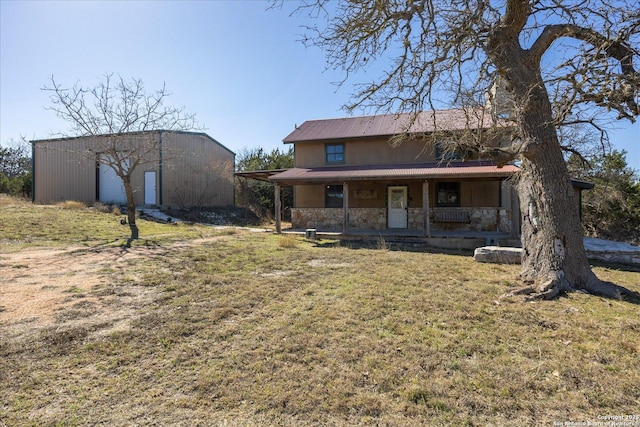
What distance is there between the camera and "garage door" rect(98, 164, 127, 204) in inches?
768

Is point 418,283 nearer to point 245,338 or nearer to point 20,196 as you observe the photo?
point 245,338

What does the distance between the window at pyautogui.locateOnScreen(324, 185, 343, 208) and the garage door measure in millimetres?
12537

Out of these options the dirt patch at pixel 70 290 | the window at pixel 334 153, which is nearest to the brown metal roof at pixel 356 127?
the window at pixel 334 153

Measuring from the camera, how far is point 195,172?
68.5 feet

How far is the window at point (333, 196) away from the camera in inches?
609

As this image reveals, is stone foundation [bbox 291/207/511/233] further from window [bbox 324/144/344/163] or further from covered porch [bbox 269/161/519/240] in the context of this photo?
window [bbox 324/144/344/163]

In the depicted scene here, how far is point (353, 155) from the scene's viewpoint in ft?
50.0

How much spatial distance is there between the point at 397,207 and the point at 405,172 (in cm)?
281

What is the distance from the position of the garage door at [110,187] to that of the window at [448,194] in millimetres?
17641

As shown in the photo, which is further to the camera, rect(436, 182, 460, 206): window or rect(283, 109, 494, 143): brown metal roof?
rect(283, 109, 494, 143): brown metal roof

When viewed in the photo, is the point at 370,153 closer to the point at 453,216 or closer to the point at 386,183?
the point at 386,183

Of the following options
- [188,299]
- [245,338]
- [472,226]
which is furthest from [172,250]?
[472,226]

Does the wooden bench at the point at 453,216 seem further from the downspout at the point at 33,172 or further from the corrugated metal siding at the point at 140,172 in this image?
the downspout at the point at 33,172

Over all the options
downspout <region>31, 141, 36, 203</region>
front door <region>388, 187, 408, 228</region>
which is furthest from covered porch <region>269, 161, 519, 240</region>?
downspout <region>31, 141, 36, 203</region>
